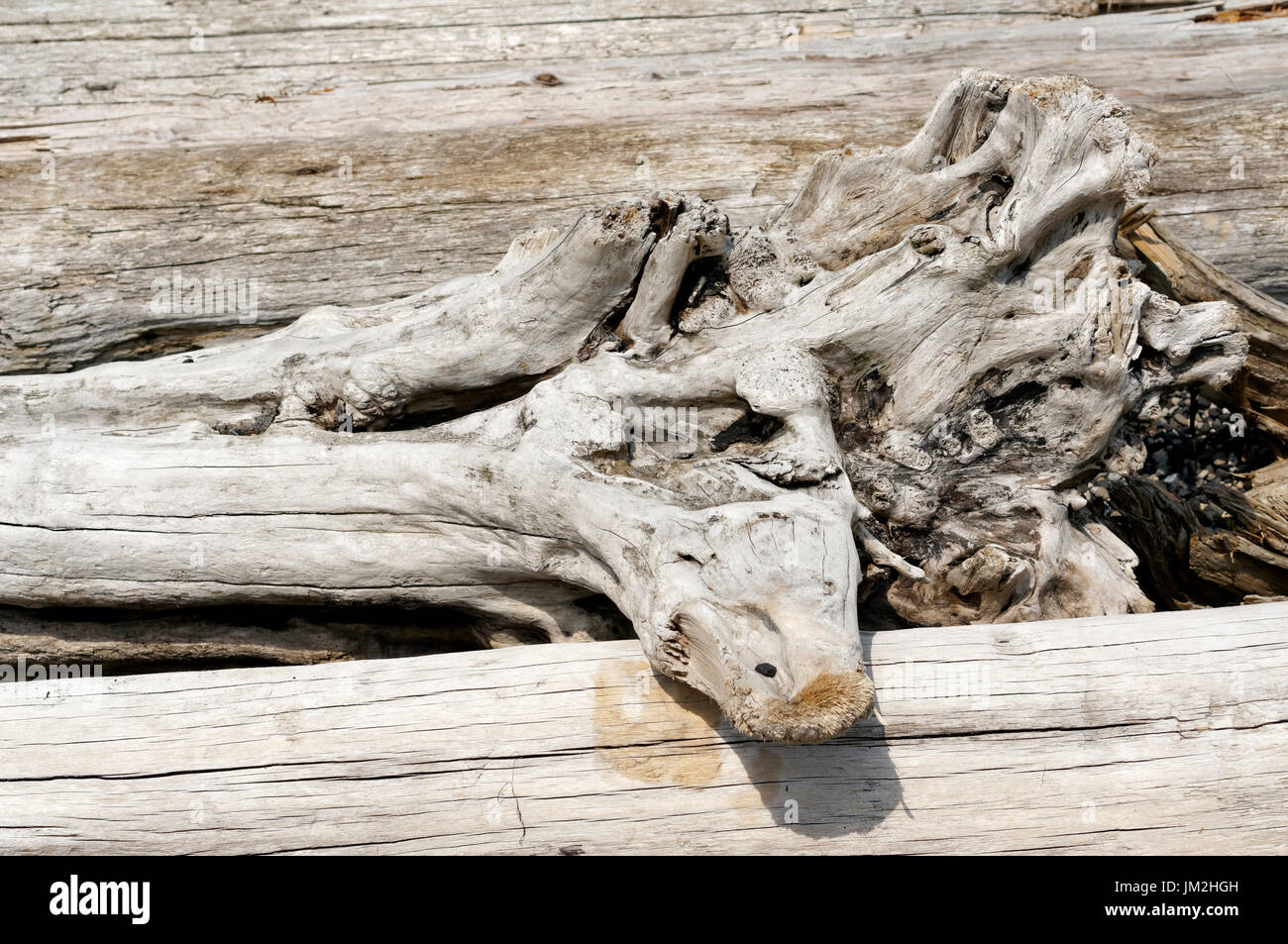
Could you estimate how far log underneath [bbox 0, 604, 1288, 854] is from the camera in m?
2.67

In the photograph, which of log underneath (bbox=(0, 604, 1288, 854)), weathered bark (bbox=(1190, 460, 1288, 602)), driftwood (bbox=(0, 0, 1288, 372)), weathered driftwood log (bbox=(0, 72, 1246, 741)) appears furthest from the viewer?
driftwood (bbox=(0, 0, 1288, 372))

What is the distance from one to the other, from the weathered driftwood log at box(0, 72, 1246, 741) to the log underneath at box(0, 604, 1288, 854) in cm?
39

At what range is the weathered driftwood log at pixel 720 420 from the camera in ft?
10.2

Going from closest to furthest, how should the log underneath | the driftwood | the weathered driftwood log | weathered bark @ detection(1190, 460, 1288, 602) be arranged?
1. the log underneath
2. the weathered driftwood log
3. weathered bark @ detection(1190, 460, 1288, 602)
4. the driftwood

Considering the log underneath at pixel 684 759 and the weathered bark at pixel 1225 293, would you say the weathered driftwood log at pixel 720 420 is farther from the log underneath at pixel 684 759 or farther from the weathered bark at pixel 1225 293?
the weathered bark at pixel 1225 293

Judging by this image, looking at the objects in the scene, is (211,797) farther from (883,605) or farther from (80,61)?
(80,61)

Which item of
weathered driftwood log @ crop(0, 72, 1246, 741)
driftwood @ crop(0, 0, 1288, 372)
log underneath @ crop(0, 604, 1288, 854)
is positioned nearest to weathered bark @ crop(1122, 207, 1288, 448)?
driftwood @ crop(0, 0, 1288, 372)

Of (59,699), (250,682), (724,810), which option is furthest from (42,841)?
(724,810)

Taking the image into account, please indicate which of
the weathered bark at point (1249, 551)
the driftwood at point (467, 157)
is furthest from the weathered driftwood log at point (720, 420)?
the driftwood at point (467, 157)

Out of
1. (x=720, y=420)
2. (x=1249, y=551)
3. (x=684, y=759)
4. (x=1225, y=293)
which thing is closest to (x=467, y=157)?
(x=720, y=420)

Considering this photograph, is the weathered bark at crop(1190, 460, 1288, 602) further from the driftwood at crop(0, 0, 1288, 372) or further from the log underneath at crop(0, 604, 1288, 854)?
the driftwood at crop(0, 0, 1288, 372)

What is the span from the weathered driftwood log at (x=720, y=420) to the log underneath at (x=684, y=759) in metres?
0.39

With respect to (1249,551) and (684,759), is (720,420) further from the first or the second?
(1249,551)

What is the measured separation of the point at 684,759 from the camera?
2.74 meters
